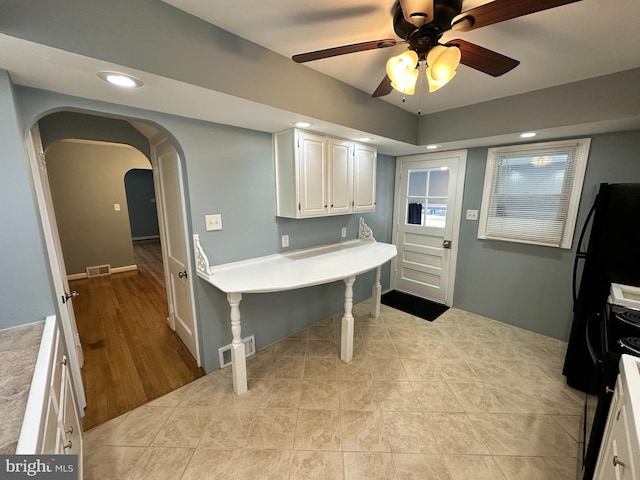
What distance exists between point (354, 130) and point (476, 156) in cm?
176

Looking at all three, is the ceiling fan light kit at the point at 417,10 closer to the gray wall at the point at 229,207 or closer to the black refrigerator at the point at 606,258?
the gray wall at the point at 229,207

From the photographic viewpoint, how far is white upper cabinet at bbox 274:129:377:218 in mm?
2236

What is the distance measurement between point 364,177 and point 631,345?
7.47ft

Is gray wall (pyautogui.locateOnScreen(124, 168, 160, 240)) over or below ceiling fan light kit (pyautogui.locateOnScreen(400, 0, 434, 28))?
below

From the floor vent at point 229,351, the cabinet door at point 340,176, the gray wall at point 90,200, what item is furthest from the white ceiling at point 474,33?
the gray wall at point 90,200

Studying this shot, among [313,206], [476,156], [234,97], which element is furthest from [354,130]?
[476,156]

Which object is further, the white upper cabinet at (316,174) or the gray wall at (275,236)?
the white upper cabinet at (316,174)

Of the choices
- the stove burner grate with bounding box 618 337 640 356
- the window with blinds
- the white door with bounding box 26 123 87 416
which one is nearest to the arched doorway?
the white door with bounding box 26 123 87 416

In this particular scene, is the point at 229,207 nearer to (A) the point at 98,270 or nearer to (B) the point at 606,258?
(B) the point at 606,258

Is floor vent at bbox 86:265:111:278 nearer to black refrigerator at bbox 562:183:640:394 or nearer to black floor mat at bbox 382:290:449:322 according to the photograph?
black floor mat at bbox 382:290:449:322

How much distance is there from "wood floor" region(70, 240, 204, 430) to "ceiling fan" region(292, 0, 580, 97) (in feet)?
8.49

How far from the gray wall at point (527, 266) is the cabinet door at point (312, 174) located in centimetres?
192

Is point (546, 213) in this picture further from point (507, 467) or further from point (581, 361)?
point (507, 467)

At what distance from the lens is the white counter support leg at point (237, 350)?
1815 millimetres
